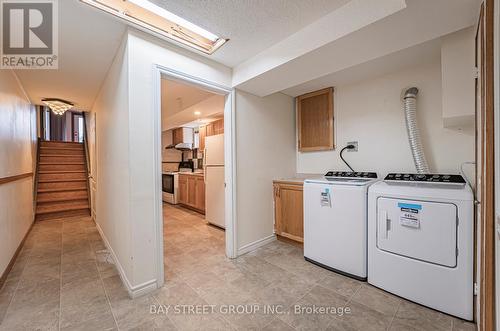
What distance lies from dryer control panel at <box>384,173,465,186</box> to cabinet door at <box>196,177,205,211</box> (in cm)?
339

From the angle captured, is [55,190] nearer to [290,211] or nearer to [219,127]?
[219,127]

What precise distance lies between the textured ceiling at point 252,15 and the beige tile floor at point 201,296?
218 centimetres

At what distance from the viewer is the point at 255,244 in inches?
105

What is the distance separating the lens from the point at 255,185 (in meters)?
2.68

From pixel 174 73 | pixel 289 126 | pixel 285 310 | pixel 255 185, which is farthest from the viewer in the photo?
pixel 289 126

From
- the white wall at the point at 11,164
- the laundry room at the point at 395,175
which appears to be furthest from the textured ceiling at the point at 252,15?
the white wall at the point at 11,164

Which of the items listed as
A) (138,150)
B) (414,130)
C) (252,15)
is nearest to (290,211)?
(414,130)

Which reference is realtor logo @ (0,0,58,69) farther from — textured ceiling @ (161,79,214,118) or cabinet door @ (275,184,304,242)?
cabinet door @ (275,184,304,242)

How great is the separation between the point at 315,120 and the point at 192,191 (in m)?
3.16

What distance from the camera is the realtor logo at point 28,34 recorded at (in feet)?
4.72

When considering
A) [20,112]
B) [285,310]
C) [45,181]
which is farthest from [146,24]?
[45,181]

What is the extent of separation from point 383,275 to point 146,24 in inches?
111

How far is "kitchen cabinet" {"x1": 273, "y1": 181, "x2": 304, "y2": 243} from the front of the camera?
8.59 ft

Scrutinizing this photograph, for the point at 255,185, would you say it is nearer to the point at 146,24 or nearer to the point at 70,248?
the point at 146,24
